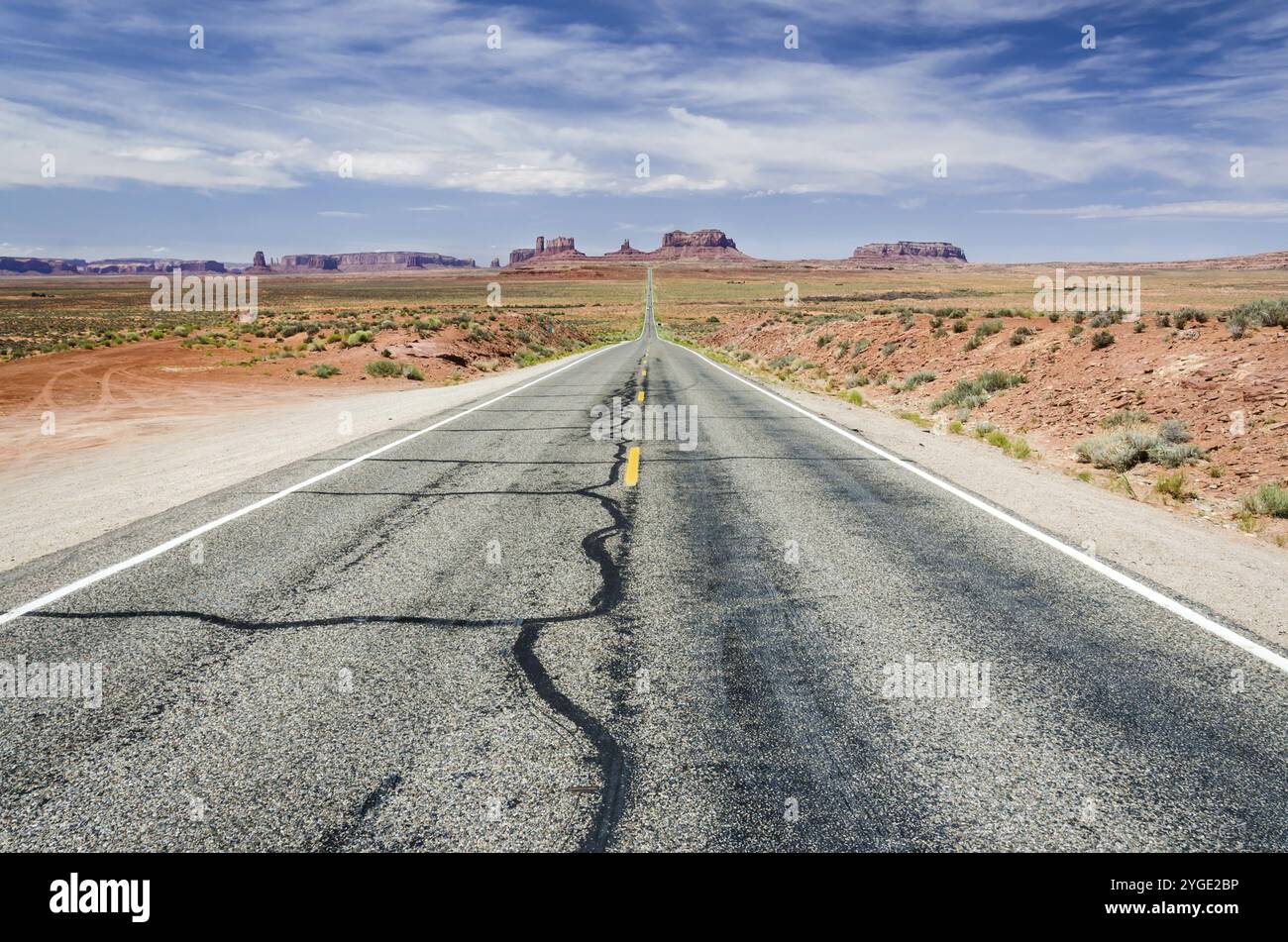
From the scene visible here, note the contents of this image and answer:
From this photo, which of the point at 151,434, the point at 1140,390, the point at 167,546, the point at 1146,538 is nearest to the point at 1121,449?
the point at 1140,390

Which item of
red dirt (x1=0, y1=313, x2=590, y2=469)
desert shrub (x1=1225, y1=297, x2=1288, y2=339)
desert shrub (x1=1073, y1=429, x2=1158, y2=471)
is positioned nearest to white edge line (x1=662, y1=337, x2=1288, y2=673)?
desert shrub (x1=1073, y1=429, x2=1158, y2=471)

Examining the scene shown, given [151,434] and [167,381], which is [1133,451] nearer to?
[151,434]

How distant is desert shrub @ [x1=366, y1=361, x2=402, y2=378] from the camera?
27.6 metres

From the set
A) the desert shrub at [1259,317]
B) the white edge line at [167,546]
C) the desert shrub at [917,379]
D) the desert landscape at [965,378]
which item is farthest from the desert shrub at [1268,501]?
the desert shrub at [917,379]

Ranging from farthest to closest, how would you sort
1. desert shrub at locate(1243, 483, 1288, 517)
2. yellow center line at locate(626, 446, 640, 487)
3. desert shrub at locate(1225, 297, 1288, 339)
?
desert shrub at locate(1225, 297, 1288, 339), yellow center line at locate(626, 446, 640, 487), desert shrub at locate(1243, 483, 1288, 517)

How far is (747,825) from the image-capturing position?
2891 millimetres

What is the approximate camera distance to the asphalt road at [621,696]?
296 cm

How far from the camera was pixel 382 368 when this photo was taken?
27797 mm

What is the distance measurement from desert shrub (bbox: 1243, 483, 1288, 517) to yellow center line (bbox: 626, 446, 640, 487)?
729 centimetres

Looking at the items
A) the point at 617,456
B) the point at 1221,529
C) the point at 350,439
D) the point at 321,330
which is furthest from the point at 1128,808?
the point at 321,330

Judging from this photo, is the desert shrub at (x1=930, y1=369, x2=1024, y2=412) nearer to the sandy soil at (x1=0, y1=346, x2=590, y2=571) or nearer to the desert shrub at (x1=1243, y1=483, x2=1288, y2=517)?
the desert shrub at (x1=1243, y1=483, x2=1288, y2=517)

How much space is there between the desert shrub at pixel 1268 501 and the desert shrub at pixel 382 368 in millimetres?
25493

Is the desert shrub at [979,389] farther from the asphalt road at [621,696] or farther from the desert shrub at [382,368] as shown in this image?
the desert shrub at [382,368]
